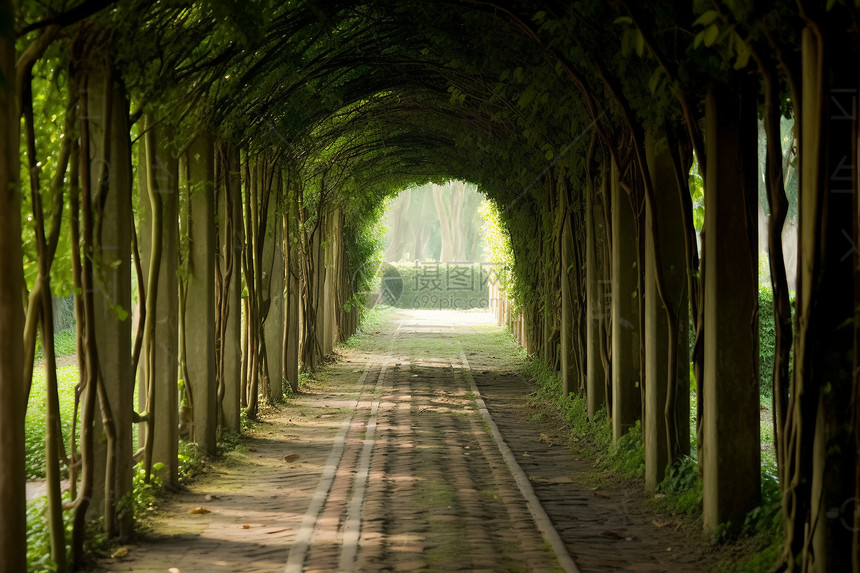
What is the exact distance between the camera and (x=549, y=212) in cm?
1267

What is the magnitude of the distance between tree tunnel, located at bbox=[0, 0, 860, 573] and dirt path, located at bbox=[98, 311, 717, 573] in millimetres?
468

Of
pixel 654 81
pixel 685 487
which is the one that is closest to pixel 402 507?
pixel 685 487

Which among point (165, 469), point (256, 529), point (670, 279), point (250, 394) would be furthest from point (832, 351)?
point (250, 394)

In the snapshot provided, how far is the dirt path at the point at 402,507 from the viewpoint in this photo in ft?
17.0

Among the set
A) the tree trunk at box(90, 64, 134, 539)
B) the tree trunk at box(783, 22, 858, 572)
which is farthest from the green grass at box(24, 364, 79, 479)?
the tree trunk at box(783, 22, 858, 572)

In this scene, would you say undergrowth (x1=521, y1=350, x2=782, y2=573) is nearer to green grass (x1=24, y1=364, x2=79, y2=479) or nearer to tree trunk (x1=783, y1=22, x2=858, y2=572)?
tree trunk (x1=783, y1=22, x2=858, y2=572)

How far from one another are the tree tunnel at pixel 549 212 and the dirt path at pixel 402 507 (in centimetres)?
47

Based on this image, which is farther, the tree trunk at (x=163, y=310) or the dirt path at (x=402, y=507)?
the tree trunk at (x=163, y=310)

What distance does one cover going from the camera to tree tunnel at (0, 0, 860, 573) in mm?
4062

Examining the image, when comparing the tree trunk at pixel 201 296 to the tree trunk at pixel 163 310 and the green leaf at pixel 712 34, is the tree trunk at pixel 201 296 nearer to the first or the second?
the tree trunk at pixel 163 310

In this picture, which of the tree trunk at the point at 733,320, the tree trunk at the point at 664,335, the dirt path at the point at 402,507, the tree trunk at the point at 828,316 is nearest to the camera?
the tree trunk at the point at 828,316

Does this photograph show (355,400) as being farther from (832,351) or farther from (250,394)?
(832,351)

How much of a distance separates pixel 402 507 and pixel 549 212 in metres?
7.08

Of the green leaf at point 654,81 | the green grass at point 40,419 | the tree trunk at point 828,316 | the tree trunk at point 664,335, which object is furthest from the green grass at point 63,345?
the tree trunk at point 828,316
